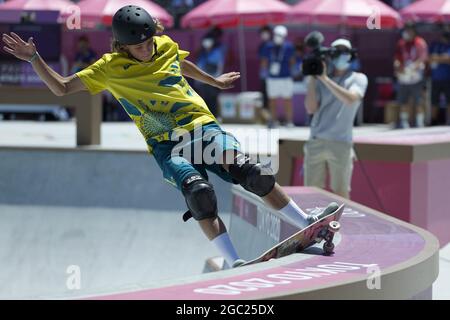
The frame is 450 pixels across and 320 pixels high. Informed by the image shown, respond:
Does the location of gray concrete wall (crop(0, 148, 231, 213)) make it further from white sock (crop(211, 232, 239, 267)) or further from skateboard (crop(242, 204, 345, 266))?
skateboard (crop(242, 204, 345, 266))

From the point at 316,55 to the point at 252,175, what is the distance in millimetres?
2559

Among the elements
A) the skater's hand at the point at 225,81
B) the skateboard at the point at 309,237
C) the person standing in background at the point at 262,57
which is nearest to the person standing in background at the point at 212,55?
the person standing in background at the point at 262,57

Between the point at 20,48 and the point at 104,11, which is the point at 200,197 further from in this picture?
the point at 104,11

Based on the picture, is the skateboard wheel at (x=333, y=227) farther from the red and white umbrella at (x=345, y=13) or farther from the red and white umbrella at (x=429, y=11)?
the red and white umbrella at (x=429, y=11)

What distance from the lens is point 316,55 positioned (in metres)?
7.51

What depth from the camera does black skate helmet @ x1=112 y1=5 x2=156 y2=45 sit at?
5.22 metres

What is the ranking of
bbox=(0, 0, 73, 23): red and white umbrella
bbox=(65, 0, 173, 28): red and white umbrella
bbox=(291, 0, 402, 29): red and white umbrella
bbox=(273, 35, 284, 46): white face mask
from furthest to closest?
1. bbox=(0, 0, 73, 23): red and white umbrella
2. bbox=(65, 0, 173, 28): red and white umbrella
3. bbox=(291, 0, 402, 29): red and white umbrella
4. bbox=(273, 35, 284, 46): white face mask

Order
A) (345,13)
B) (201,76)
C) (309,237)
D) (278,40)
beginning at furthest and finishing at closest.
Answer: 1. (345,13)
2. (278,40)
3. (201,76)
4. (309,237)

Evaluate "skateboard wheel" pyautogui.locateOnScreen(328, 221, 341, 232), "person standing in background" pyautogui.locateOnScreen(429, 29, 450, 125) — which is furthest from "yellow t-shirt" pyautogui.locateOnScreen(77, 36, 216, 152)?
"person standing in background" pyautogui.locateOnScreen(429, 29, 450, 125)

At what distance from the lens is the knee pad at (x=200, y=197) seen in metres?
4.98

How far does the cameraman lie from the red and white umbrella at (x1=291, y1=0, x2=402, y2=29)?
9588 mm

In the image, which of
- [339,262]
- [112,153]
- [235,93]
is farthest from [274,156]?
[235,93]

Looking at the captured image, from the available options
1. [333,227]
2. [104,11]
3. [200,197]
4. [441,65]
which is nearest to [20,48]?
[200,197]

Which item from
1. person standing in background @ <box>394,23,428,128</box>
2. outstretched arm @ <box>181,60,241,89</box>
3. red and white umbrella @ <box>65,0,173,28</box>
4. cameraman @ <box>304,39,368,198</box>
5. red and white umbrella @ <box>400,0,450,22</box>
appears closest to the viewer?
outstretched arm @ <box>181,60,241,89</box>
